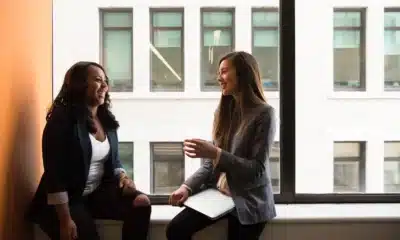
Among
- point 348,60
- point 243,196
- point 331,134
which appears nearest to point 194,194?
point 243,196

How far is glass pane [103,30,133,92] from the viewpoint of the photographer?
296cm

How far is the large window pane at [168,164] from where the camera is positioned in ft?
9.69

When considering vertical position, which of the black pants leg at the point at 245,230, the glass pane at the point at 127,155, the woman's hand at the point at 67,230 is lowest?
the black pants leg at the point at 245,230

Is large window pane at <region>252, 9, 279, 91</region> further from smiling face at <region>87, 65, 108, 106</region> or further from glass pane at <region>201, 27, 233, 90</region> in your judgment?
smiling face at <region>87, 65, 108, 106</region>

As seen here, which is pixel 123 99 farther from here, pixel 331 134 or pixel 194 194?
pixel 331 134

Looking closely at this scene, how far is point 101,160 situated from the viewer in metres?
2.41

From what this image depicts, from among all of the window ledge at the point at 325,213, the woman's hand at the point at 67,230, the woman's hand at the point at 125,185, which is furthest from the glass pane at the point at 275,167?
the woman's hand at the point at 67,230

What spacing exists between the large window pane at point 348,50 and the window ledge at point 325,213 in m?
0.69

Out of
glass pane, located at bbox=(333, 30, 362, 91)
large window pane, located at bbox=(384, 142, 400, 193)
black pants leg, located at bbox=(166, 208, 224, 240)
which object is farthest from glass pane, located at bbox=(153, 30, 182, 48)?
large window pane, located at bbox=(384, 142, 400, 193)

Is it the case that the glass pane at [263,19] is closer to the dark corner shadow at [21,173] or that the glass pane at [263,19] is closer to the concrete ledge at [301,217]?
the concrete ledge at [301,217]

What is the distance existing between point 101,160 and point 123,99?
0.62 metres

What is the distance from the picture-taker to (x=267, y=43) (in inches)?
116

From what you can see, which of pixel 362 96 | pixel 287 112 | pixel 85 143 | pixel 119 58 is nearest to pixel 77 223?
pixel 85 143

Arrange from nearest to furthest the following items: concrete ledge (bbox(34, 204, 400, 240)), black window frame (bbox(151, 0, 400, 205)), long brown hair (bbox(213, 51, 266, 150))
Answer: long brown hair (bbox(213, 51, 266, 150)), concrete ledge (bbox(34, 204, 400, 240)), black window frame (bbox(151, 0, 400, 205))
